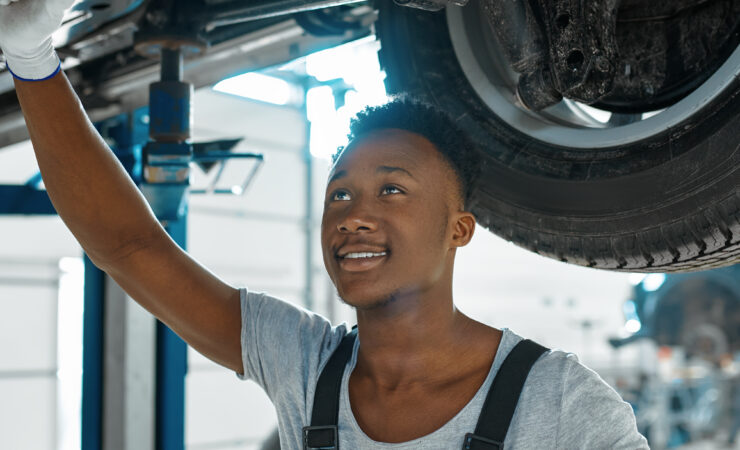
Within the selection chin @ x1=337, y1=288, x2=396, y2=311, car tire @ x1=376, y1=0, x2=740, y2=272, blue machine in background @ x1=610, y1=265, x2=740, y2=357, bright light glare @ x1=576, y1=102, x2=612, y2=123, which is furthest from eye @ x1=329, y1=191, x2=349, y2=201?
blue machine in background @ x1=610, y1=265, x2=740, y2=357

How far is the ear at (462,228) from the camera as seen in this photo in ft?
3.52

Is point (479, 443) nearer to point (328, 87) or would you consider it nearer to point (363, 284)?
point (363, 284)

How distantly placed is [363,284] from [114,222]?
35 cm

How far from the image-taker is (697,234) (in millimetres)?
1002

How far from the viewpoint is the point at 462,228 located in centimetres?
108

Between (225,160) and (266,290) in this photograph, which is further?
(266,290)

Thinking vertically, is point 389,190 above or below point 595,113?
below

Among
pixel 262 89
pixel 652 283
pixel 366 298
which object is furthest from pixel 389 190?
pixel 652 283

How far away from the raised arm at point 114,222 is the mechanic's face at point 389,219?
20 cm

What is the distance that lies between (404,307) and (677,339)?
5650mm

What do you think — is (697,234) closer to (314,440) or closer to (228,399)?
(314,440)

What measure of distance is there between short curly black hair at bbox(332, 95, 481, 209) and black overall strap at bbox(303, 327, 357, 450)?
11.7 inches

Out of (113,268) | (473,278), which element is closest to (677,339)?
(473,278)

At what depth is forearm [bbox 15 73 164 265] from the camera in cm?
99
